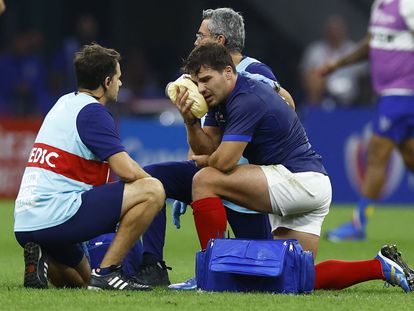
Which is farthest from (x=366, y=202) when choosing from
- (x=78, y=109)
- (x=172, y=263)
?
(x=78, y=109)

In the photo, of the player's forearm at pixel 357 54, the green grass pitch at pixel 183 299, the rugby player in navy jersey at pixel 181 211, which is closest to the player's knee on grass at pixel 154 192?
the green grass pitch at pixel 183 299

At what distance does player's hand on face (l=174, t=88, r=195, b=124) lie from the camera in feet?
26.3

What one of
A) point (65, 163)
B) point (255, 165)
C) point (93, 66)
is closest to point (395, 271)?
point (255, 165)

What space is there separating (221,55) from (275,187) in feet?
2.99

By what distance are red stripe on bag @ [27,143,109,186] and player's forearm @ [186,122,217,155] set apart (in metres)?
0.64

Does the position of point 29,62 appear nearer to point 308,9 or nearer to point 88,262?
point 308,9

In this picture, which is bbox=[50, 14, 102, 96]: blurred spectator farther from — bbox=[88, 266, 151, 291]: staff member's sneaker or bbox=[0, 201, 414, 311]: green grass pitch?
bbox=[88, 266, 151, 291]: staff member's sneaker

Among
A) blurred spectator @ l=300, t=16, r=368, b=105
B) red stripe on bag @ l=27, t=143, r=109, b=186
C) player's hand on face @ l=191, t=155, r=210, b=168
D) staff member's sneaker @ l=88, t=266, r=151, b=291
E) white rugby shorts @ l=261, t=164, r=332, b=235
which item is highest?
red stripe on bag @ l=27, t=143, r=109, b=186

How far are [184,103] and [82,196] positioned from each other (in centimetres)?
87

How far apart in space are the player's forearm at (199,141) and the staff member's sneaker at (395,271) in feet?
4.35

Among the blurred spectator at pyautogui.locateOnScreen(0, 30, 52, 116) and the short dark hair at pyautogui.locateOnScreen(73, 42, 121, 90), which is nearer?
the short dark hair at pyautogui.locateOnScreen(73, 42, 121, 90)

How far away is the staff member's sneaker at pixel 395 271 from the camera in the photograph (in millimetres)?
8055

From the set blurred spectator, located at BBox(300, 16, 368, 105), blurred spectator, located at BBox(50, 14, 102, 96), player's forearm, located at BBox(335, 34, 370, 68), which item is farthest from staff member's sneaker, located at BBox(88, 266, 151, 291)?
blurred spectator, located at BBox(50, 14, 102, 96)

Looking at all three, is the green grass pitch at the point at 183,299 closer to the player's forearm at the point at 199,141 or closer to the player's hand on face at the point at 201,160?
the player's hand on face at the point at 201,160
